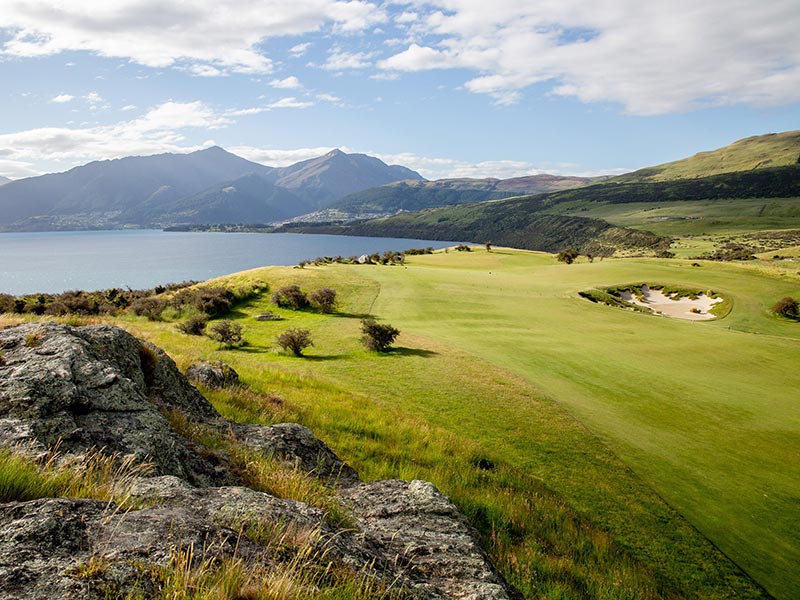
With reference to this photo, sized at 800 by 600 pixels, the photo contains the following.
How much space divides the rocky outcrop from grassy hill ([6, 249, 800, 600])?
7.01 ft

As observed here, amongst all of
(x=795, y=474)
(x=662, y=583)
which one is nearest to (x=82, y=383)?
(x=662, y=583)

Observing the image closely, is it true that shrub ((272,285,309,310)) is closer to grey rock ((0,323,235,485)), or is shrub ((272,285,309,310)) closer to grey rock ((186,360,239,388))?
grey rock ((186,360,239,388))

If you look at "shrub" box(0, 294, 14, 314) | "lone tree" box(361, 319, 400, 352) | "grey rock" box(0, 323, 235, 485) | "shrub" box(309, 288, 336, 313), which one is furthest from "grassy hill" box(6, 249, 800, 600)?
"shrub" box(0, 294, 14, 314)

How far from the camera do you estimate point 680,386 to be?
20078mm

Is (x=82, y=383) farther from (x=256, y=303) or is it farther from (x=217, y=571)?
(x=256, y=303)

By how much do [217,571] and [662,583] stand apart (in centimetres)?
847

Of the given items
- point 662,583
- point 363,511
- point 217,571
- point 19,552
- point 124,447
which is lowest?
point 662,583

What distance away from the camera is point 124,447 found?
509 cm

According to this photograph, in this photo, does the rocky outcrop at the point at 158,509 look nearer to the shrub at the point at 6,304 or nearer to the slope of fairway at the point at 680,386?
the slope of fairway at the point at 680,386

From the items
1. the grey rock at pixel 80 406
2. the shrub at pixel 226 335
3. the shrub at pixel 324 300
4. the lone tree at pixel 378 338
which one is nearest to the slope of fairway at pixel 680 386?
the lone tree at pixel 378 338

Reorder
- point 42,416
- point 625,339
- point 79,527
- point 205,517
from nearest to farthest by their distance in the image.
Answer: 1. point 79,527
2. point 205,517
3. point 42,416
4. point 625,339

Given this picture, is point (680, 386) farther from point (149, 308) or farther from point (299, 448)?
point (149, 308)

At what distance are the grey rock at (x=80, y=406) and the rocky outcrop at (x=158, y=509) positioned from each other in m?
0.02

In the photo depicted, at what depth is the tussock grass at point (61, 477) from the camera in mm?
3463
